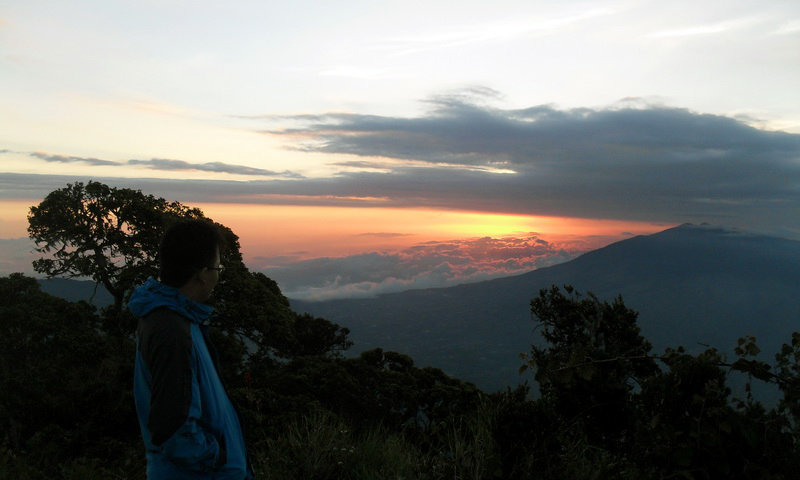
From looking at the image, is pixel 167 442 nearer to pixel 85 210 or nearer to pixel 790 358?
pixel 790 358

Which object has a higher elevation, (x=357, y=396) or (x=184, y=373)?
(x=184, y=373)

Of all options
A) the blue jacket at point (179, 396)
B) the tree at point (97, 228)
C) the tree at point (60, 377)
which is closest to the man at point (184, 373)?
the blue jacket at point (179, 396)

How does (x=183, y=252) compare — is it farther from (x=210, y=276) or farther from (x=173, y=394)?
(x=173, y=394)

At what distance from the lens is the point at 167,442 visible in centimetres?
242

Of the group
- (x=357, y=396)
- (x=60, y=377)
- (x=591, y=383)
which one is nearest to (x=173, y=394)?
(x=591, y=383)

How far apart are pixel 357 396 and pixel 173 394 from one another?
17209mm

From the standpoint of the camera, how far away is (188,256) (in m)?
2.73

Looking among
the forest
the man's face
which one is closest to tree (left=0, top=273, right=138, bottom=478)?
the forest

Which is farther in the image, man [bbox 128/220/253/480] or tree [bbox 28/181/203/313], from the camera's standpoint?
tree [bbox 28/181/203/313]

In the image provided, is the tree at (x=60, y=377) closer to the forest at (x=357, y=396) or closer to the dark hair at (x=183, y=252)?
the forest at (x=357, y=396)

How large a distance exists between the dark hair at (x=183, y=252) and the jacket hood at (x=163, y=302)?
0.07 m

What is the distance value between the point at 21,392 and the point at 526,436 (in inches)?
698

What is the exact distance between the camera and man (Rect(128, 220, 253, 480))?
2414mm

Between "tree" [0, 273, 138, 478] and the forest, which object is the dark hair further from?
"tree" [0, 273, 138, 478]
